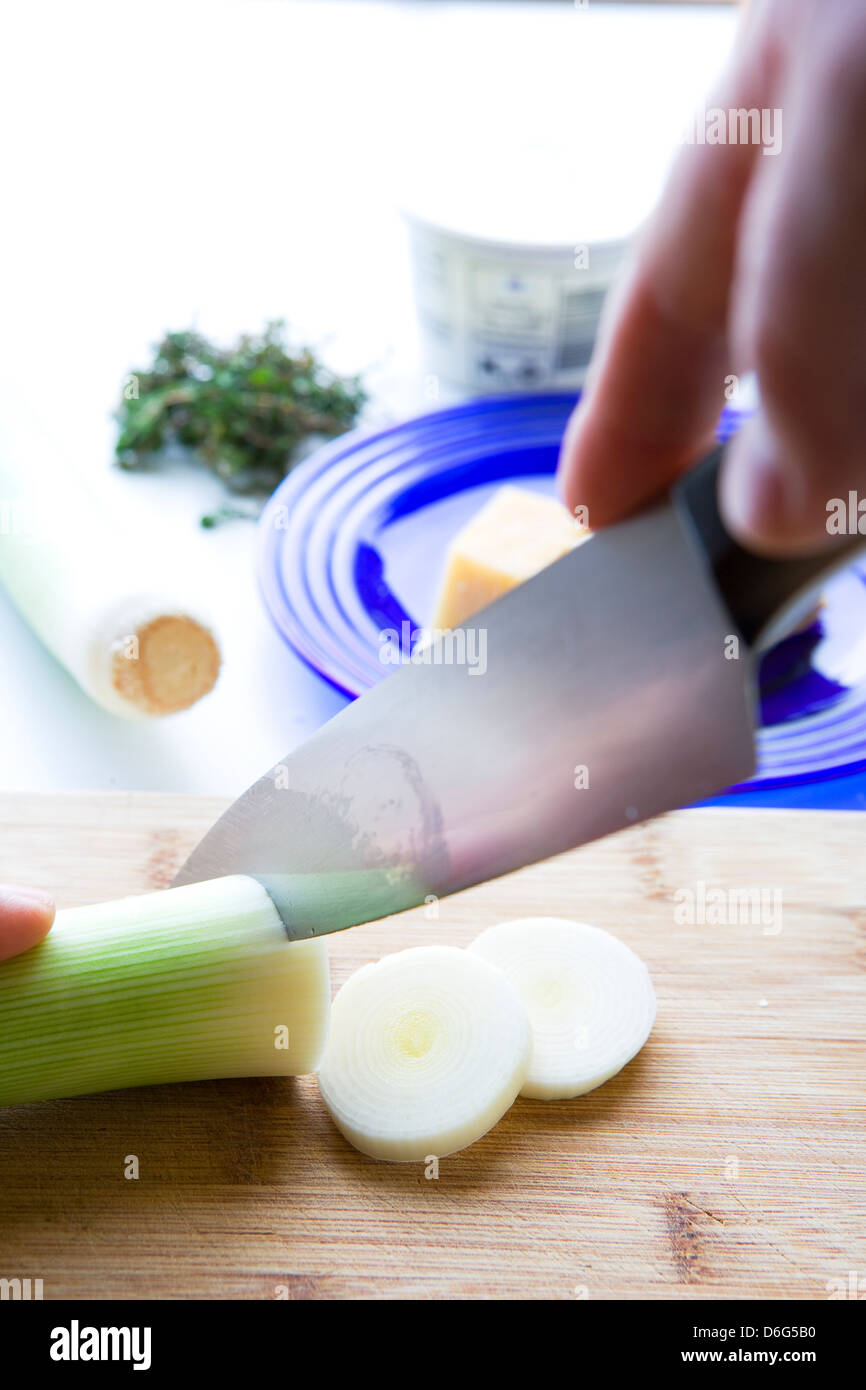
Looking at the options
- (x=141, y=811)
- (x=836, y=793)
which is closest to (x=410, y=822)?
(x=141, y=811)

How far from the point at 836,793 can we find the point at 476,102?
1625mm

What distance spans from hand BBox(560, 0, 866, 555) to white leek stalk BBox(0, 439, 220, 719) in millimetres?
1029

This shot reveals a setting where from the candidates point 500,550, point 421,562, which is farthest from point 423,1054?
point 421,562

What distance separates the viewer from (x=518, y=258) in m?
2.35

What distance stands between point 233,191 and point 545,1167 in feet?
10.3

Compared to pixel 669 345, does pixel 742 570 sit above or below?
below

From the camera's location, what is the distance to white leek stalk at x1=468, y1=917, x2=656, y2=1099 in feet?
4.41

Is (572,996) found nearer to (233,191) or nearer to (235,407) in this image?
(235,407)

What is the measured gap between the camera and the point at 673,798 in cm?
108

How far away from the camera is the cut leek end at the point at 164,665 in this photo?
6.06 feet

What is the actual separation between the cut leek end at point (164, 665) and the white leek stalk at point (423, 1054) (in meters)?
0.62

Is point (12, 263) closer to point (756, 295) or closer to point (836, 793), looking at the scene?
point (836, 793)

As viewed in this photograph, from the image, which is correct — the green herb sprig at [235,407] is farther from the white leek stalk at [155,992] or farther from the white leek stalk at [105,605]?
the white leek stalk at [155,992]

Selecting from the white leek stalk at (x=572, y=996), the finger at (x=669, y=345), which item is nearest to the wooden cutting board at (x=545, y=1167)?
the white leek stalk at (x=572, y=996)
